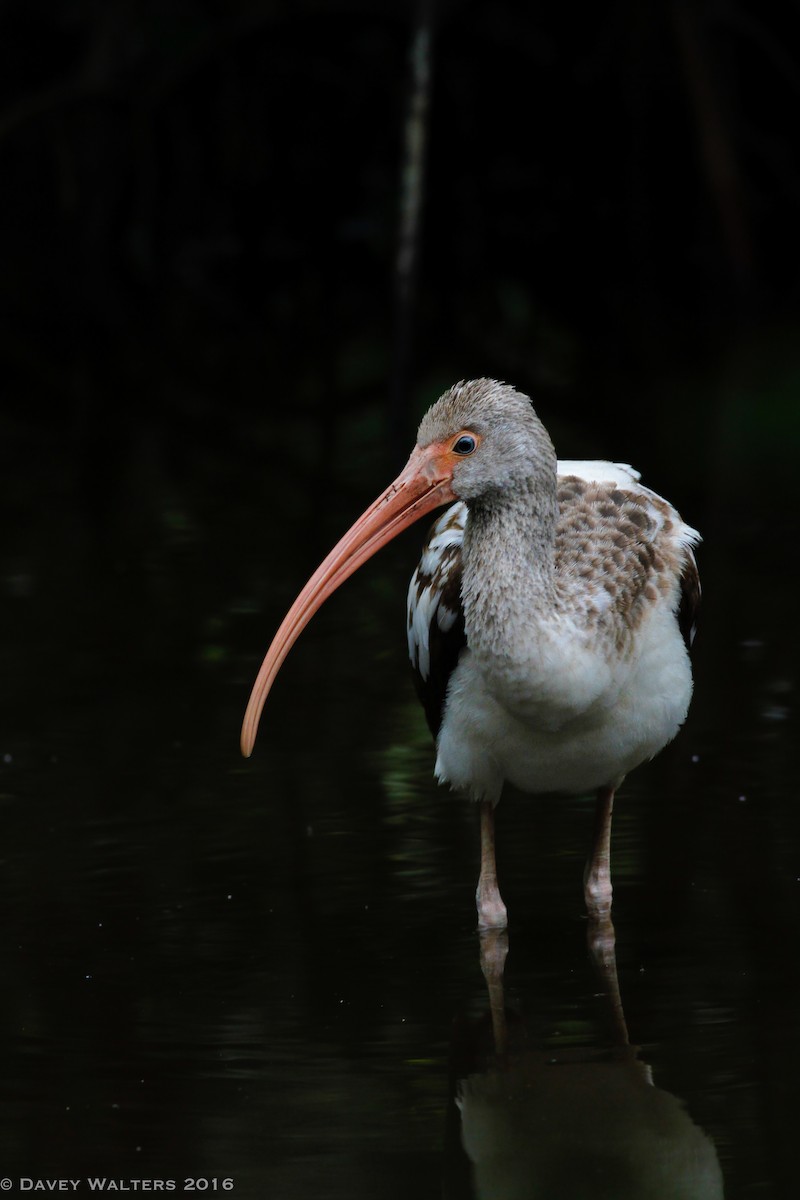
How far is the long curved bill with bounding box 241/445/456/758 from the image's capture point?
580 cm

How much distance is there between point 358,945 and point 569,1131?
1.29m

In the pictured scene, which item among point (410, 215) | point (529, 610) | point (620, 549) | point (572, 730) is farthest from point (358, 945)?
point (410, 215)

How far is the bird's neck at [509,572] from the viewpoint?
5.59 metres

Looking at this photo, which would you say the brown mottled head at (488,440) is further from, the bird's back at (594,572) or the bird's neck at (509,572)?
the bird's back at (594,572)

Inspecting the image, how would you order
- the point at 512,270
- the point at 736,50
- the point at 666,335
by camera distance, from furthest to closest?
the point at 512,270, the point at 736,50, the point at 666,335

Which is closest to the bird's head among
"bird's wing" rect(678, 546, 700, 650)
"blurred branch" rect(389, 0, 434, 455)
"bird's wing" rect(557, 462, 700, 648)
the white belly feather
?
"bird's wing" rect(557, 462, 700, 648)

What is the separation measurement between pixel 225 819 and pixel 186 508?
540 centimetres

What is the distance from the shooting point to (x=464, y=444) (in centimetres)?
575

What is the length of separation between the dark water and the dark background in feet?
0.06

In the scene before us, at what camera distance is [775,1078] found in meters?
5.15

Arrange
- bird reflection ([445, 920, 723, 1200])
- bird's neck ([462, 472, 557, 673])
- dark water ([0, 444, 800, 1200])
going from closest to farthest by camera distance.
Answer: bird reflection ([445, 920, 723, 1200])
dark water ([0, 444, 800, 1200])
bird's neck ([462, 472, 557, 673])

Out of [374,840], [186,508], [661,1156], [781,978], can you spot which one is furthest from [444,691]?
[186,508]

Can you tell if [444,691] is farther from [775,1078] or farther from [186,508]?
[186,508]

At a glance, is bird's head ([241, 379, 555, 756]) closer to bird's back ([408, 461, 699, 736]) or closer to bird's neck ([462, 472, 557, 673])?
bird's neck ([462, 472, 557, 673])
